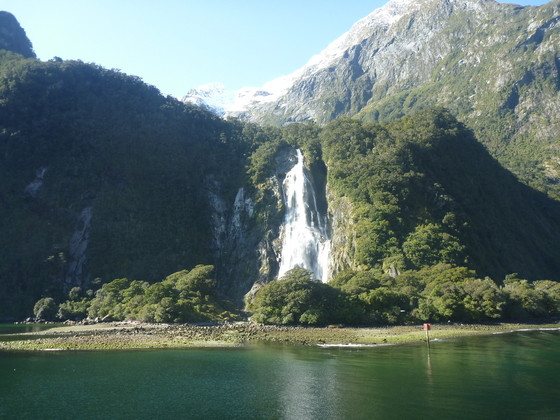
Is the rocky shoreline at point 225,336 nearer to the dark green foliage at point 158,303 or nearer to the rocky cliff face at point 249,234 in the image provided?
the dark green foliage at point 158,303

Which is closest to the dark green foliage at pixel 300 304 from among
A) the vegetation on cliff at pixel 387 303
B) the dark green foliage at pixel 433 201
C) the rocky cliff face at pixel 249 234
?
the vegetation on cliff at pixel 387 303

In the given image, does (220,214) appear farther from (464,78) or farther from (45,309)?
(464,78)

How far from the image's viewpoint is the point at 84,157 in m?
77.6

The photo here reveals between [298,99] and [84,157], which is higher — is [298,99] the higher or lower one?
the higher one

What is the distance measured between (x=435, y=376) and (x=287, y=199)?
179 ft

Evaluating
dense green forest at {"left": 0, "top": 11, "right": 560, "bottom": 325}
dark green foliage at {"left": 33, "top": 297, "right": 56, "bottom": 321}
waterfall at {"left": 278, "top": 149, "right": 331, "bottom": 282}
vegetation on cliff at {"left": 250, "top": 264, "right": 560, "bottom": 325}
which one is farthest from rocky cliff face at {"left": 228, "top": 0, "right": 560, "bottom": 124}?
dark green foliage at {"left": 33, "top": 297, "right": 56, "bottom": 321}

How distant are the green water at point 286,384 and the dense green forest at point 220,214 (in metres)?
17.1

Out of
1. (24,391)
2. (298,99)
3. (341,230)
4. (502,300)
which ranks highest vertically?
(298,99)

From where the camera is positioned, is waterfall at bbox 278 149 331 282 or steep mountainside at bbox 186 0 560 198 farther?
steep mountainside at bbox 186 0 560 198

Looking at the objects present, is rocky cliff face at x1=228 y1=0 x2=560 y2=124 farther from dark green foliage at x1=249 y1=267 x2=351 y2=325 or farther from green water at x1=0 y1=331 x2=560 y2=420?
green water at x1=0 y1=331 x2=560 y2=420

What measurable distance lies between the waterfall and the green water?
3537 centimetres

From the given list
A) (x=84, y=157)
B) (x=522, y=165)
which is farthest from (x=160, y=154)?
(x=522, y=165)

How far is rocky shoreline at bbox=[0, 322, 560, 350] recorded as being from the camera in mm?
32094

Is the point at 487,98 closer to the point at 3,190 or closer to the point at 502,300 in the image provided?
the point at 502,300
